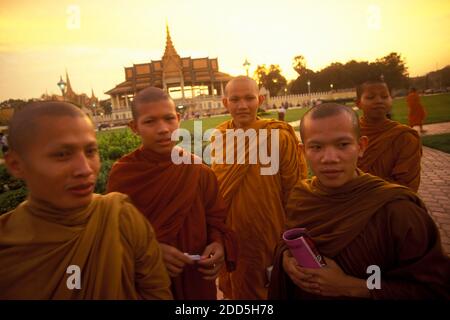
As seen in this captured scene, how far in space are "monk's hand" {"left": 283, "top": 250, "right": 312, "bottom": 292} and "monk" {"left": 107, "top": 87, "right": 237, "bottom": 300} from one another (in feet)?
1.53

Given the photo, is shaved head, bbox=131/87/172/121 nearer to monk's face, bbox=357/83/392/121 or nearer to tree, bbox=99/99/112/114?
monk's face, bbox=357/83/392/121

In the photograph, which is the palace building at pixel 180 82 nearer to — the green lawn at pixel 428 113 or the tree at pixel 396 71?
the green lawn at pixel 428 113

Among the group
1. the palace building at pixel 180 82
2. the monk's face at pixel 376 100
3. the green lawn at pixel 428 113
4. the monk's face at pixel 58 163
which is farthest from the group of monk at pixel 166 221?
the palace building at pixel 180 82

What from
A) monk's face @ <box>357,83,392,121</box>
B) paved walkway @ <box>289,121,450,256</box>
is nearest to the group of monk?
monk's face @ <box>357,83,392,121</box>

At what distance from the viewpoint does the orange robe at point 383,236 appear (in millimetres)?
1342

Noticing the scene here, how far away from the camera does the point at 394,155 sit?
8.21 feet

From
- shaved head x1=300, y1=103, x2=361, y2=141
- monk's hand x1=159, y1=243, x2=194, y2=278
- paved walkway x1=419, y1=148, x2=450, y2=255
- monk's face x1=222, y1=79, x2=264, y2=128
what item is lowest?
paved walkway x1=419, y1=148, x2=450, y2=255

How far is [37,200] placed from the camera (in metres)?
1.32

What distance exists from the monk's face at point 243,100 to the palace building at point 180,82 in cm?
4452

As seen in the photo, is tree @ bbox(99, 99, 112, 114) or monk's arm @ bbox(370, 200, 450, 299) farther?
tree @ bbox(99, 99, 112, 114)

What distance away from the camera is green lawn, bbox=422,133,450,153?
26.5 feet
